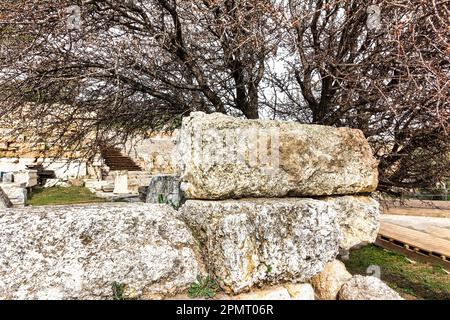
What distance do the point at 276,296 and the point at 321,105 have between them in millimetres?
2264

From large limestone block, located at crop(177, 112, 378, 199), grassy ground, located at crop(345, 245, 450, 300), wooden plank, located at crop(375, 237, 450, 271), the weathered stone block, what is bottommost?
grassy ground, located at crop(345, 245, 450, 300)

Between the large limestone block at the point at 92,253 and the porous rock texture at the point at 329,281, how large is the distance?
780 millimetres

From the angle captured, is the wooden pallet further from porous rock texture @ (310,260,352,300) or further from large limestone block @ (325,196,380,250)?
porous rock texture @ (310,260,352,300)

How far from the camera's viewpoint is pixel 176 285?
172cm

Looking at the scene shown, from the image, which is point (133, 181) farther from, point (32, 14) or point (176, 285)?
point (176, 285)

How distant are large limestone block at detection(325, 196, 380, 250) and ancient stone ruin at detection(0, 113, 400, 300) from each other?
2cm

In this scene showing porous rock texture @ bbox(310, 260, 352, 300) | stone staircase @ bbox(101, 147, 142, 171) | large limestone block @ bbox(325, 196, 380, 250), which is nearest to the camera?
porous rock texture @ bbox(310, 260, 352, 300)

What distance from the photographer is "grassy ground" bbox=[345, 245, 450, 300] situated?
120 inches

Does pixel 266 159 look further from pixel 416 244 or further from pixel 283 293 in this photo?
pixel 416 244

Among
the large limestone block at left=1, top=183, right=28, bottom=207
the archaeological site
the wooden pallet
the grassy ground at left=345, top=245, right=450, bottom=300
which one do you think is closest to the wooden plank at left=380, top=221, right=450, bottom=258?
the wooden pallet

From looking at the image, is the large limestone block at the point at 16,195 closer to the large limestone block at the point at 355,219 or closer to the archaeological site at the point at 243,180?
the archaeological site at the point at 243,180

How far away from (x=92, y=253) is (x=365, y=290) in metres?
A: 1.54
